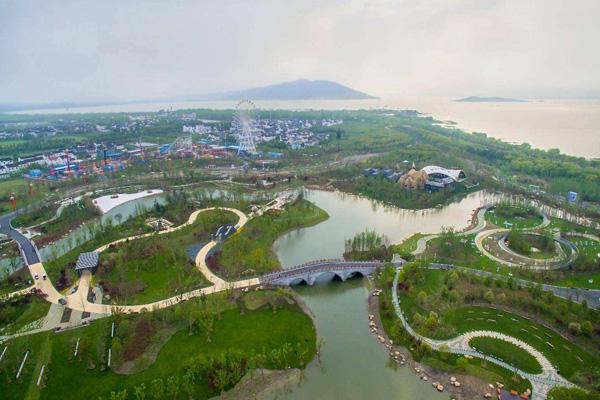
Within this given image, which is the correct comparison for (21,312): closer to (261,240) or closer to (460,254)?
(261,240)

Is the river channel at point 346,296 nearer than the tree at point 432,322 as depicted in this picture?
Yes

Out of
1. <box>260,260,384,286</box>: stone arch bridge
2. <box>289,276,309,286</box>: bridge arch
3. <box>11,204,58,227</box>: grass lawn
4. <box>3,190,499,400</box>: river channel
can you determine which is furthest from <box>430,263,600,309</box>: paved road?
<box>11,204,58,227</box>: grass lawn

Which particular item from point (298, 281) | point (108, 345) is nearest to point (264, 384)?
point (108, 345)

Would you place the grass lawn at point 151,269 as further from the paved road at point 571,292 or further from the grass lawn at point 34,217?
the paved road at point 571,292

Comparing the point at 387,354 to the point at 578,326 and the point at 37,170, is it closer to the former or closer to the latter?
the point at 578,326

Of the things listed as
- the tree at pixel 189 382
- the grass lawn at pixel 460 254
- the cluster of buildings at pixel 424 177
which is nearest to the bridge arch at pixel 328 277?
the grass lawn at pixel 460 254
